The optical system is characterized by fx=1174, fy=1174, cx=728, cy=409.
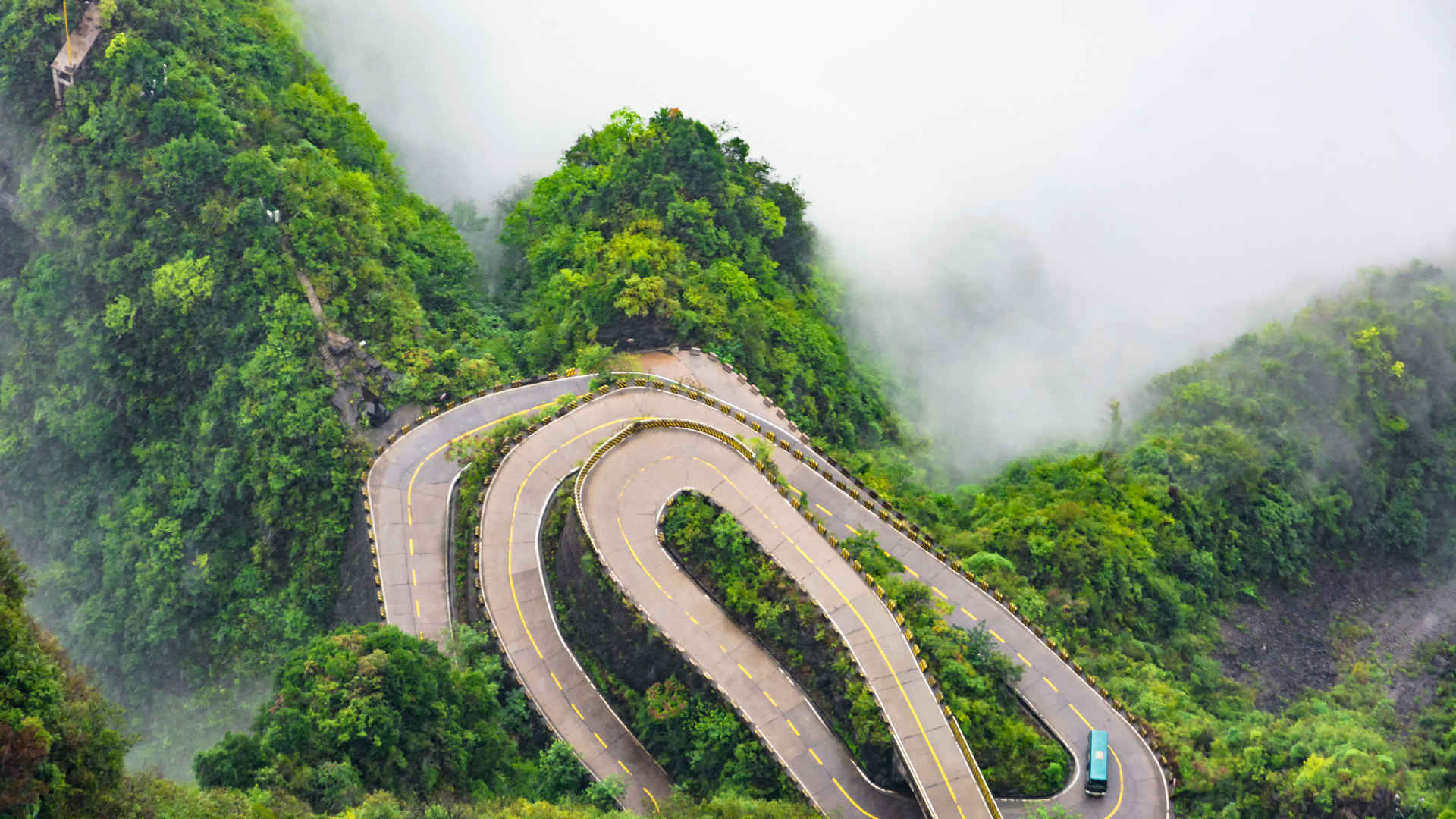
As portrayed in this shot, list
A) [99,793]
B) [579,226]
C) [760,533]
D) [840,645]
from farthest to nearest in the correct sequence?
[579,226], [760,533], [840,645], [99,793]

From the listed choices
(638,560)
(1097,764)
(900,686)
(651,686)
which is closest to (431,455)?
(638,560)

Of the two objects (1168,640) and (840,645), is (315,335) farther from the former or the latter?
(1168,640)

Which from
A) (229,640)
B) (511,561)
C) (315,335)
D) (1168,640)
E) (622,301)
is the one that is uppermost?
(315,335)

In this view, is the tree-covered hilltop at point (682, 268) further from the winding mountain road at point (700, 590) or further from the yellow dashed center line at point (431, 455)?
the winding mountain road at point (700, 590)

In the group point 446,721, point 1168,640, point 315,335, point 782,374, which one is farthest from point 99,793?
point 1168,640

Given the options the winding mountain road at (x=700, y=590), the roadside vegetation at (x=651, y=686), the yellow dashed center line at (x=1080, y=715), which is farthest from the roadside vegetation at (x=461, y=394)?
the yellow dashed center line at (x=1080, y=715)

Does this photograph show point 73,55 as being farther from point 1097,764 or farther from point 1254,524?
point 1254,524
